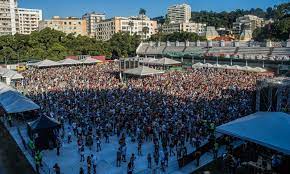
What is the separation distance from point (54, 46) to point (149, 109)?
54.4 metres

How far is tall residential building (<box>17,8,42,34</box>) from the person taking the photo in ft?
562

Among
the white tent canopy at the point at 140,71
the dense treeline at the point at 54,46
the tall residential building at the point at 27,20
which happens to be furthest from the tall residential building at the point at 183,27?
the white tent canopy at the point at 140,71

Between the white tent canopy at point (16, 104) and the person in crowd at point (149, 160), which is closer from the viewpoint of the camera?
the person in crowd at point (149, 160)

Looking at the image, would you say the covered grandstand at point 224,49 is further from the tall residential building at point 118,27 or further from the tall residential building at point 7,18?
the tall residential building at point 7,18

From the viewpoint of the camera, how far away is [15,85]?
4084cm

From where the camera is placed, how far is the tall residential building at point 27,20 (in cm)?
17138

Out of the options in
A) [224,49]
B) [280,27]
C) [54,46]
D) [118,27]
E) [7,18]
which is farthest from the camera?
[118,27]

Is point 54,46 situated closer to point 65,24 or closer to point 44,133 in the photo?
point 44,133

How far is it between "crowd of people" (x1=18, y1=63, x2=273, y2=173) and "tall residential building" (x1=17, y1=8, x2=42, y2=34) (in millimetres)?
143394

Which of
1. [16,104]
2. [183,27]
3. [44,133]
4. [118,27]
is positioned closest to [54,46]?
[16,104]

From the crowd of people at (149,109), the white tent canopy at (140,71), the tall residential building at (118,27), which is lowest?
the crowd of people at (149,109)

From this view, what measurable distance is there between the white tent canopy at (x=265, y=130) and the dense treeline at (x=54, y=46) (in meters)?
58.7

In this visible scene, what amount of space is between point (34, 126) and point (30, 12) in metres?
172

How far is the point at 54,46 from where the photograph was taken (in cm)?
7281
